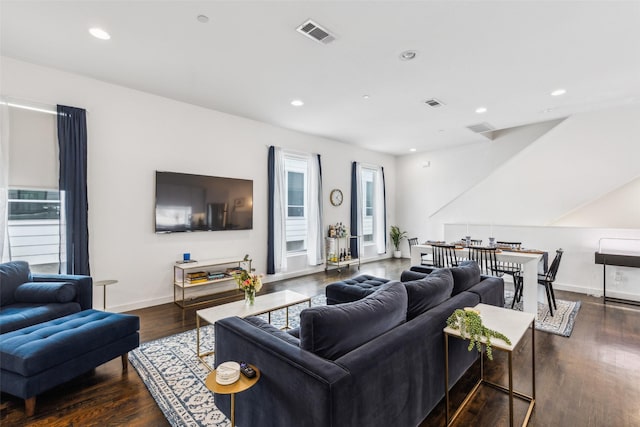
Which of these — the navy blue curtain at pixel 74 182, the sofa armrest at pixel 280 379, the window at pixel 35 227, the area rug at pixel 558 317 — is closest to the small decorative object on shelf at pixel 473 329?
the sofa armrest at pixel 280 379

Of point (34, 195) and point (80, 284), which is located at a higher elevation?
point (34, 195)

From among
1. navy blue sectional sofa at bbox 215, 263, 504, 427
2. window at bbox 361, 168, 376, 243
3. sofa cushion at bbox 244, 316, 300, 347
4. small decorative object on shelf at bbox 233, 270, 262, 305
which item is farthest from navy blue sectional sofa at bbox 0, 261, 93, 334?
window at bbox 361, 168, 376, 243

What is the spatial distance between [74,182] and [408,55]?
4201 mm

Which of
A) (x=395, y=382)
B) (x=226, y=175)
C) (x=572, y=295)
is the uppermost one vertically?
(x=226, y=175)

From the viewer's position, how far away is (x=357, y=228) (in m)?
7.25

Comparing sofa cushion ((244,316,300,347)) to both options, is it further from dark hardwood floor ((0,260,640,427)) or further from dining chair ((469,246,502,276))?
Answer: dining chair ((469,246,502,276))

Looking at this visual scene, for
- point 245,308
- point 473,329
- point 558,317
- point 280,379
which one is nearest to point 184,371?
point 245,308

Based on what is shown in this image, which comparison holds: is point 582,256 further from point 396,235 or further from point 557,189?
point 396,235

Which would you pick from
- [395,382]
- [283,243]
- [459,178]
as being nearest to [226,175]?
[283,243]

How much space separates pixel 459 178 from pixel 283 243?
191 inches

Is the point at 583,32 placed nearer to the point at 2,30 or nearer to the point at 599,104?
the point at 599,104

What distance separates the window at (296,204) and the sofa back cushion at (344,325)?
452cm

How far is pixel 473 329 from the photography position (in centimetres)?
177

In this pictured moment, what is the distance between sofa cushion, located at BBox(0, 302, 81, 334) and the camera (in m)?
2.34
